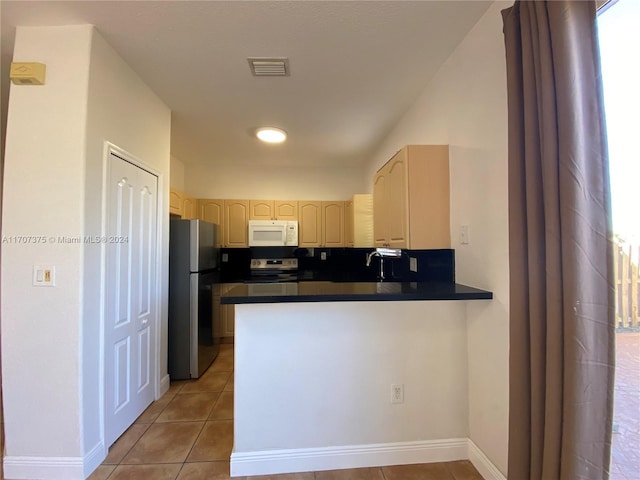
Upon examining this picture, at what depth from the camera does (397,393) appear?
5.39 feet

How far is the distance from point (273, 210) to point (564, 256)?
3.56 meters

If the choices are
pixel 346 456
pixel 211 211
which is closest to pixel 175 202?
pixel 211 211

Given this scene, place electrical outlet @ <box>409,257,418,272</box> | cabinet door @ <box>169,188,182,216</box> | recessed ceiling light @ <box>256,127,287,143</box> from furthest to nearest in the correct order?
1. cabinet door @ <box>169,188,182,216</box>
2. recessed ceiling light @ <box>256,127,287,143</box>
3. electrical outlet @ <box>409,257,418,272</box>

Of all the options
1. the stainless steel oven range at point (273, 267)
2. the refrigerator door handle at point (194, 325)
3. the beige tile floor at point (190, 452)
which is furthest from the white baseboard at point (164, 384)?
the stainless steel oven range at point (273, 267)

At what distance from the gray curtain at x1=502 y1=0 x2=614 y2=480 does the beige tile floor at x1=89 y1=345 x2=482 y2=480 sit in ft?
2.26

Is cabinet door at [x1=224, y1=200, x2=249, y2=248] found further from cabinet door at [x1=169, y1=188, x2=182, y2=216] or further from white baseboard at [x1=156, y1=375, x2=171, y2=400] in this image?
white baseboard at [x1=156, y1=375, x2=171, y2=400]

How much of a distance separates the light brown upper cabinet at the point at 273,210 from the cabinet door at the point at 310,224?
11 centimetres

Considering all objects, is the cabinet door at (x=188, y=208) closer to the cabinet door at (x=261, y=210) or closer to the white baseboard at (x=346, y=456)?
the cabinet door at (x=261, y=210)

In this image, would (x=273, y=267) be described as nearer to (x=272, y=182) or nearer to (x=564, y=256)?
(x=272, y=182)

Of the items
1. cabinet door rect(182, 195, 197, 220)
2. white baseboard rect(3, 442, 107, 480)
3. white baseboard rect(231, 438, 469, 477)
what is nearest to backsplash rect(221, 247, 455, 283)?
cabinet door rect(182, 195, 197, 220)

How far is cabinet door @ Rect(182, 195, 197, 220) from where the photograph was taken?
357 centimetres

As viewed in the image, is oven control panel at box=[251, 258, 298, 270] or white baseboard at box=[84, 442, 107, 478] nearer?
white baseboard at box=[84, 442, 107, 478]

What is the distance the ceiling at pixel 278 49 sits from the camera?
1.46 meters

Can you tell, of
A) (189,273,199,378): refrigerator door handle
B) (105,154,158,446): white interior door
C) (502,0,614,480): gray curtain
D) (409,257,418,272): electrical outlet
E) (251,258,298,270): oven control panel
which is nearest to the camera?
(502,0,614,480): gray curtain
